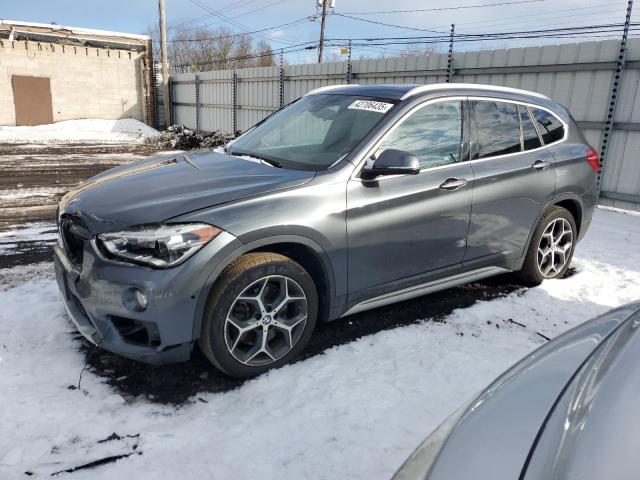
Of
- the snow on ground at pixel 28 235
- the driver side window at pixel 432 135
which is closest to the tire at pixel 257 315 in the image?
the driver side window at pixel 432 135

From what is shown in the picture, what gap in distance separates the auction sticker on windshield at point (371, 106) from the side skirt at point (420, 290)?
1323 mm

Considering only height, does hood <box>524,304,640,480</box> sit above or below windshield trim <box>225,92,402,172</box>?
below

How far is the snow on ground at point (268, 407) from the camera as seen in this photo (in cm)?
234

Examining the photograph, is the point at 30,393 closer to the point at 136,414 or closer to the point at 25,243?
the point at 136,414

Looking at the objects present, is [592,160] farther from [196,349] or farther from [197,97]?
[197,97]

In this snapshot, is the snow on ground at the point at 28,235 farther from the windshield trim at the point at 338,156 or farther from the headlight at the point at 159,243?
the headlight at the point at 159,243

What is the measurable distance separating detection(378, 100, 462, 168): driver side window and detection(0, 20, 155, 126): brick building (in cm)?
2372

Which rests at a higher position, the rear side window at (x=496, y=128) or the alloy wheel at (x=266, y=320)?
the rear side window at (x=496, y=128)

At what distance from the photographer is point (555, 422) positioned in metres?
1.24

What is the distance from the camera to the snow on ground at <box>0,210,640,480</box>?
2.34 m

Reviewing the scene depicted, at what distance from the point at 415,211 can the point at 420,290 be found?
65 cm

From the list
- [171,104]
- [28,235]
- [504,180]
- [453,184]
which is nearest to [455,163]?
[453,184]

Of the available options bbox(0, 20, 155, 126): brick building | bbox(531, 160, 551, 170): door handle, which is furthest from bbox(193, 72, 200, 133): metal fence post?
bbox(531, 160, 551, 170): door handle

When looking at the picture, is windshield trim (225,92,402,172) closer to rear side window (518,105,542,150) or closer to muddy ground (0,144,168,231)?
rear side window (518,105,542,150)
